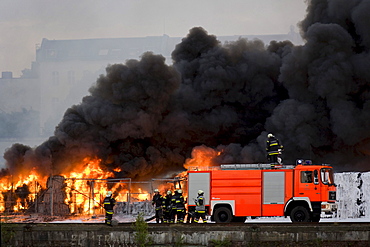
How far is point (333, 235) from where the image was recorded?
67.8 feet

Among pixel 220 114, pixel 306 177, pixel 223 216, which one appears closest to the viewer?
pixel 306 177

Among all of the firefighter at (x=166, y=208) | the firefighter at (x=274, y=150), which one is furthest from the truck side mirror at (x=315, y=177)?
the firefighter at (x=166, y=208)

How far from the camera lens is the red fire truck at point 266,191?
25.2m

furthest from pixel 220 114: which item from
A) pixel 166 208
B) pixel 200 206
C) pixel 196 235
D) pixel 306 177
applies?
pixel 196 235

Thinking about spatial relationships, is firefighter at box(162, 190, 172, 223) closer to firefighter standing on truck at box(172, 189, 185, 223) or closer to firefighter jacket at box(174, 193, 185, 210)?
firefighter standing on truck at box(172, 189, 185, 223)

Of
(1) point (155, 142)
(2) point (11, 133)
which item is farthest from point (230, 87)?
(2) point (11, 133)

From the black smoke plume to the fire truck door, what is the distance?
63.9 ft

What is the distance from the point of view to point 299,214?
25.6m

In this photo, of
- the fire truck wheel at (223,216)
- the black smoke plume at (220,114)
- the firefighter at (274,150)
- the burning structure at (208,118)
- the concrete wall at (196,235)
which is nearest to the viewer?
the concrete wall at (196,235)

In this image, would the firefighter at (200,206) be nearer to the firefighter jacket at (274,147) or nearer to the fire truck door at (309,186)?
the fire truck door at (309,186)

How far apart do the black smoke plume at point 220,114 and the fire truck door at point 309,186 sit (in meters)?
19.5

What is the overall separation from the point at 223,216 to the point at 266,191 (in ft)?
7.45

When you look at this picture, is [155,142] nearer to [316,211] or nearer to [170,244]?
[316,211]

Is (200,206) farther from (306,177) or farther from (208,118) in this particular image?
(208,118)
